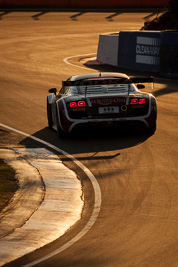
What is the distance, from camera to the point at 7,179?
10.2 metres

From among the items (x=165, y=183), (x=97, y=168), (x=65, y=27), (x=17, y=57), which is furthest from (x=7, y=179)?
(x=65, y=27)

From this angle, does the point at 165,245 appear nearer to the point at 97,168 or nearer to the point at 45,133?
the point at 97,168

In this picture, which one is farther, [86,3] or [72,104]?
[86,3]

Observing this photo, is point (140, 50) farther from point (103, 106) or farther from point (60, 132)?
point (103, 106)

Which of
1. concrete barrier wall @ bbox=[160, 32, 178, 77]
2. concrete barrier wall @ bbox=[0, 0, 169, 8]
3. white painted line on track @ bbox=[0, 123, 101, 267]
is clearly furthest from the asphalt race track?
concrete barrier wall @ bbox=[0, 0, 169, 8]

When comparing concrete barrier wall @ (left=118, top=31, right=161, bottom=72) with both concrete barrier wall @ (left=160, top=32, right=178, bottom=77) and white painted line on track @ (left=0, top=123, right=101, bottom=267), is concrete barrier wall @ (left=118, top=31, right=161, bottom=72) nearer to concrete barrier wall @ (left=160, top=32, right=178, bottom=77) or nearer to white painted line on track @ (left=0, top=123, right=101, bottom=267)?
concrete barrier wall @ (left=160, top=32, right=178, bottom=77)

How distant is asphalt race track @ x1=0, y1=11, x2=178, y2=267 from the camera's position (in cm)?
691

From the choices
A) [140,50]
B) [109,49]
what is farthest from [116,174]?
[109,49]

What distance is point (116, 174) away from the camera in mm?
10508

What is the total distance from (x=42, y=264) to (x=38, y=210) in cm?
208

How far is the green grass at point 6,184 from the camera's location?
914cm

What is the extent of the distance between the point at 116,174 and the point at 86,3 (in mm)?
45479

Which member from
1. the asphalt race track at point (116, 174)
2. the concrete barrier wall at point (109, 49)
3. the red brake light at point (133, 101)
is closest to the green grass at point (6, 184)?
the asphalt race track at point (116, 174)

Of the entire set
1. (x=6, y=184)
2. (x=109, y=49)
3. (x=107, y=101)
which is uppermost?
(x=107, y=101)
